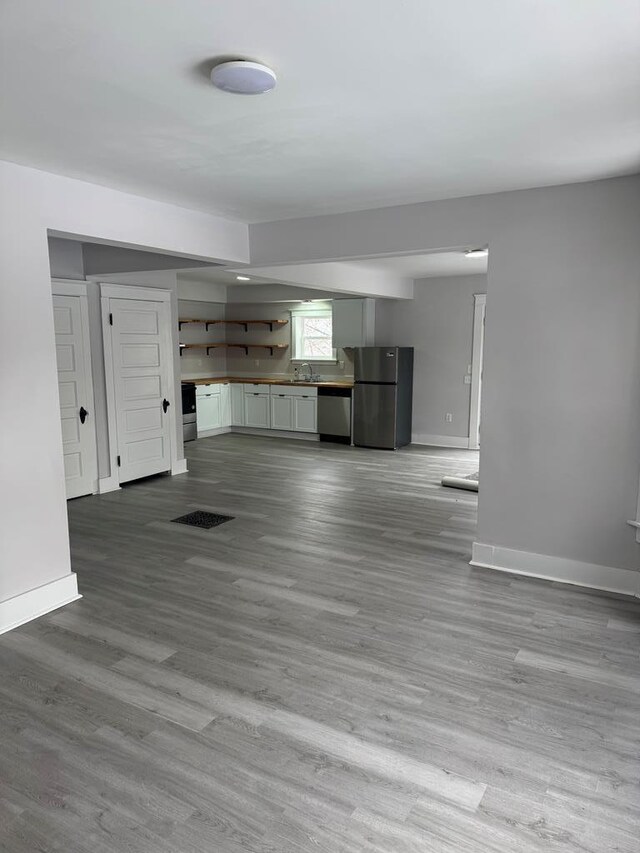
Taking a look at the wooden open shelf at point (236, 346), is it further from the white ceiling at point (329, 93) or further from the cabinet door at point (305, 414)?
the white ceiling at point (329, 93)

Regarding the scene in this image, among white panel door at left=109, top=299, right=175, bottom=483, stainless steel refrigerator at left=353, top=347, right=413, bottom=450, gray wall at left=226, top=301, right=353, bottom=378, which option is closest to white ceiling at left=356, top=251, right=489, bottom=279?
stainless steel refrigerator at left=353, top=347, right=413, bottom=450

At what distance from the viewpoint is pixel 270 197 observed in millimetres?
3729

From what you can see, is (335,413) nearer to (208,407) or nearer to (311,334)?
(311,334)

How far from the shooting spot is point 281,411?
920cm

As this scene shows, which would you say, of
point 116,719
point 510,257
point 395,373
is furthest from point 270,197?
point 395,373

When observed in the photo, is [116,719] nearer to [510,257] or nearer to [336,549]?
[336,549]

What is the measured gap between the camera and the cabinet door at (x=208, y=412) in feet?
29.6

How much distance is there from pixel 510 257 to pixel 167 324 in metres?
4.03

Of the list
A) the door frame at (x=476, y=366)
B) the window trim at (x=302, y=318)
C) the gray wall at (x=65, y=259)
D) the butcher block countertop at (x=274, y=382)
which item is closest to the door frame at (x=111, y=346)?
the gray wall at (x=65, y=259)

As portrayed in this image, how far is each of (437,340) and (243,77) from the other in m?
6.79

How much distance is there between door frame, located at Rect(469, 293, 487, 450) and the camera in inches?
317

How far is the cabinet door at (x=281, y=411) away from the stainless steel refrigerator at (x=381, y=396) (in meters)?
1.14

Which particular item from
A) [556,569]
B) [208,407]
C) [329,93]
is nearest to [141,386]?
[208,407]

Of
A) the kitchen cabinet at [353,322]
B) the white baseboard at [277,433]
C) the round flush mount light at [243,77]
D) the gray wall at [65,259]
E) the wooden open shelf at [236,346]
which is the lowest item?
the white baseboard at [277,433]
